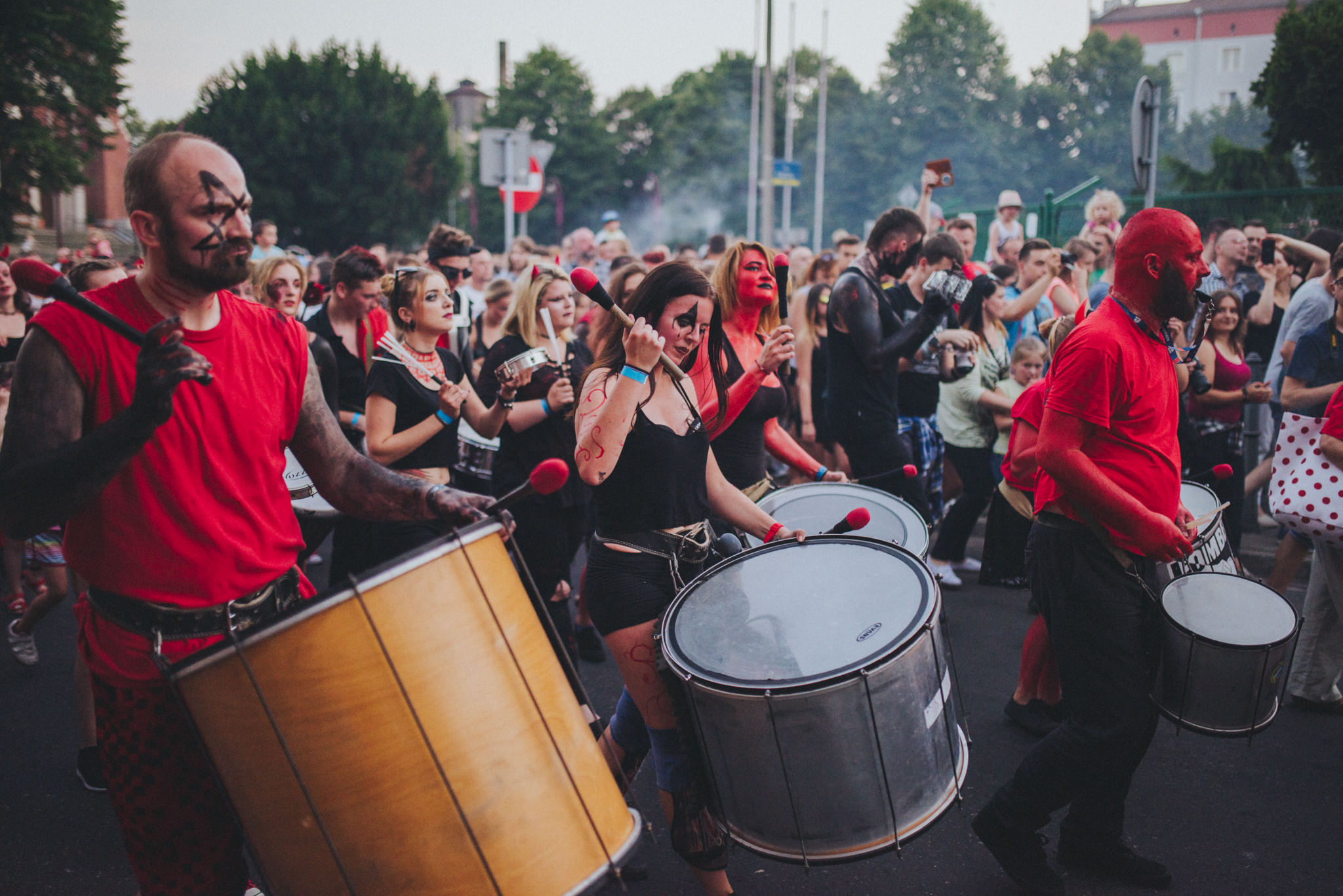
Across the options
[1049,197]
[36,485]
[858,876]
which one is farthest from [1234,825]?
[1049,197]

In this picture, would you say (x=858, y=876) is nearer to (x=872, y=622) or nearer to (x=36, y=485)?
(x=872, y=622)

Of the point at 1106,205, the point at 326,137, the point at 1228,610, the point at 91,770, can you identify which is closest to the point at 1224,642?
the point at 1228,610

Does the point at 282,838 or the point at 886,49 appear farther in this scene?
the point at 886,49

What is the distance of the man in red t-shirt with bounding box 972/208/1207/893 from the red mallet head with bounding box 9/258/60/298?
250cm

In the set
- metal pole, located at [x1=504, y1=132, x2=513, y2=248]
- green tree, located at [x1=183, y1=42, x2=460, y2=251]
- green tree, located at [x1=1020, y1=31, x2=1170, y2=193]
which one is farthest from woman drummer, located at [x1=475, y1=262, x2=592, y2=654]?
green tree, located at [x1=1020, y1=31, x2=1170, y2=193]

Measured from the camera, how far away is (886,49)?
71750 mm

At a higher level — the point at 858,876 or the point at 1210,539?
the point at 1210,539

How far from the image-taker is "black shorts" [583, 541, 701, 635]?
279 cm

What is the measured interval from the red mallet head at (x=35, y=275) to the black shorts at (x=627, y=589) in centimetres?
156

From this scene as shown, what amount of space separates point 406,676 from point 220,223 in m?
1.01

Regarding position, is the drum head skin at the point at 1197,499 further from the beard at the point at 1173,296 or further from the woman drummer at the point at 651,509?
the woman drummer at the point at 651,509

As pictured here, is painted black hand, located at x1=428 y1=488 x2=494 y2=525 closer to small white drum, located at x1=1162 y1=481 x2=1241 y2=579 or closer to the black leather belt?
the black leather belt

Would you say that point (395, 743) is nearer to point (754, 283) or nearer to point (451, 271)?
point (754, 283)

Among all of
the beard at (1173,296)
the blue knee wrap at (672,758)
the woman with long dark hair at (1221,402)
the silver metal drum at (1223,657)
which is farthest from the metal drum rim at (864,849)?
the woman with long dark hair at (1221,402)
